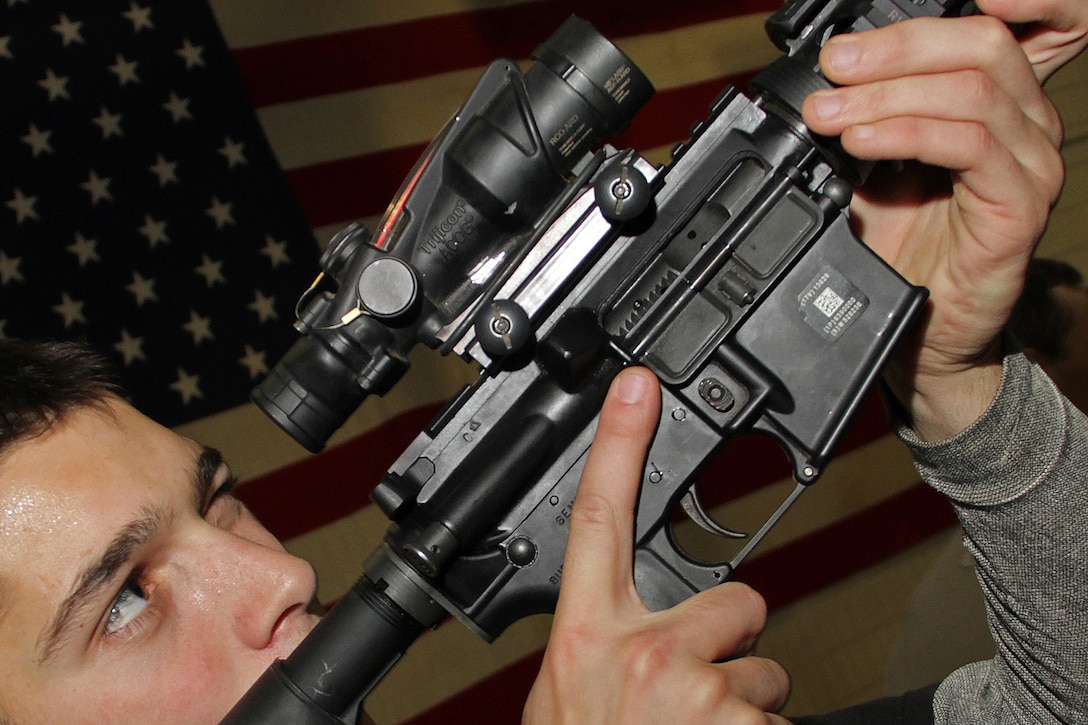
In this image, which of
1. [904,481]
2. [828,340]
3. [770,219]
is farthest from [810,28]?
[904,481]

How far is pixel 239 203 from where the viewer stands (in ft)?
7.50

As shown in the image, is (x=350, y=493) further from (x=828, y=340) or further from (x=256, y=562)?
(x=828, y=340)

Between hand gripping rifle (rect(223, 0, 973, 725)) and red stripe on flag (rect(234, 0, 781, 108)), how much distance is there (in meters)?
1.60

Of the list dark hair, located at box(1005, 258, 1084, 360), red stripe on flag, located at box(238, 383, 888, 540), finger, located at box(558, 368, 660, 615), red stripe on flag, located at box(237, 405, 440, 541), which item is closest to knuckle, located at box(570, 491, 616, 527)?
finger, located at box(558, 368, 660, 615)

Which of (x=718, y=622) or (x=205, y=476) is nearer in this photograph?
(x=718, y=622)

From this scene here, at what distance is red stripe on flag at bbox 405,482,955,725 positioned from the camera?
233 cm

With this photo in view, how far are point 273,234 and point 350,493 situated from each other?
78 cm

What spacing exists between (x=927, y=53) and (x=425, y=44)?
1.94 m

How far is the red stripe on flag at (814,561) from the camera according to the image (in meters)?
2.33

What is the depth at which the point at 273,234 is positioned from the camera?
7.58 ft

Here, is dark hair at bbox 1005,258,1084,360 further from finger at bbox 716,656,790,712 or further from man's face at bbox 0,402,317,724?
man's face at bbox 0,402,317,724

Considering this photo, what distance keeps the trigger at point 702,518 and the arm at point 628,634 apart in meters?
0.09

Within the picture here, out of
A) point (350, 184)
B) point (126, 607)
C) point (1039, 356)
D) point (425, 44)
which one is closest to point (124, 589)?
point (126, 607)

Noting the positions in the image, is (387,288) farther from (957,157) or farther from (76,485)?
(957,157)
